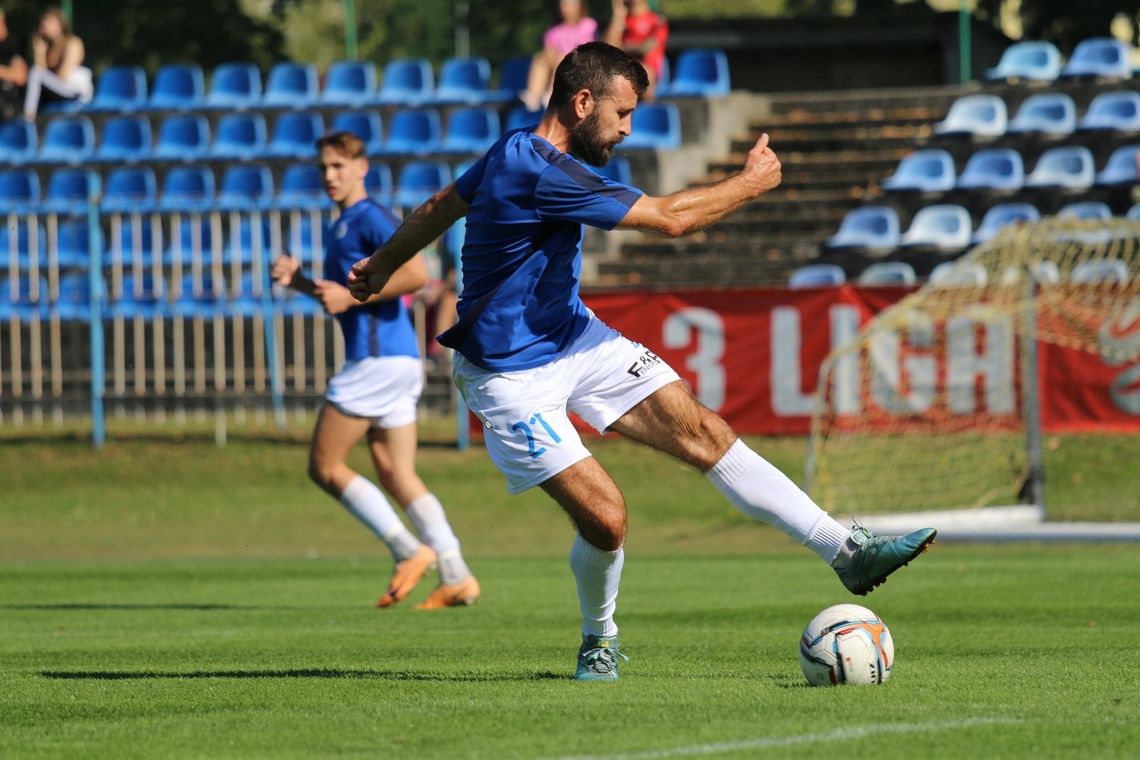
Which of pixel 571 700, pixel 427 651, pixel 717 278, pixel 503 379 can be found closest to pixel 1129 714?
pixel 571 700

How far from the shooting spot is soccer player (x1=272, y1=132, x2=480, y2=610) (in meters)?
10.9

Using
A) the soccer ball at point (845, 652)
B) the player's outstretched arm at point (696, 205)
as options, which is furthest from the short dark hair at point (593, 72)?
the soccer ball at point (845, 652)

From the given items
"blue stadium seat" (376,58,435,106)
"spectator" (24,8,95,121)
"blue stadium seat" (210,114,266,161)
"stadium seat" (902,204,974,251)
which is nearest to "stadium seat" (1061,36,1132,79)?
"stadium seat" (902,204,974,251)

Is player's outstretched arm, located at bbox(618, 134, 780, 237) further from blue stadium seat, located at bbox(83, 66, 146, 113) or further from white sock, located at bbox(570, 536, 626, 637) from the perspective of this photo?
blue stadium seat, located at bbox(83, 66, 146, 113)

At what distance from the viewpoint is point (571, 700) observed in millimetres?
6379

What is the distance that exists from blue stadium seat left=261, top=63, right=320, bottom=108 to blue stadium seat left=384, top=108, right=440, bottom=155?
2.36 metres

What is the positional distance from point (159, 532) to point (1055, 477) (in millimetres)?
8862

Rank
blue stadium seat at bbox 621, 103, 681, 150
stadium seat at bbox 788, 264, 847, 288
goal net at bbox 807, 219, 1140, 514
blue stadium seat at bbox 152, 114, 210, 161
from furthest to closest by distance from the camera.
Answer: blue stadium seat at bbox 152, 114, 210, 161, blue stadium seat at bbox 621, 103, 681, 150, stadium seat at bbox 788, 264, 847, 288, goal net at bbox 807, 219, 1140, 514

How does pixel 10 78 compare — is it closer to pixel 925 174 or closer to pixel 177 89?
pixel 177 89

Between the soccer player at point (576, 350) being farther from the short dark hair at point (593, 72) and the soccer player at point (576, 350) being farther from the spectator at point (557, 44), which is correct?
the spectator at point (557, 44)

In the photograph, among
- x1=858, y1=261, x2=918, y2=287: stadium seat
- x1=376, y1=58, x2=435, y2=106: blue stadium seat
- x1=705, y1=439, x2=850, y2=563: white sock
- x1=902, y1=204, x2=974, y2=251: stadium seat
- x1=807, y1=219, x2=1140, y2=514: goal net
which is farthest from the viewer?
x1=376, y1=58, x2=435, y2=106: blue stadium seat

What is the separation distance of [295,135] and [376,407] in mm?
16096

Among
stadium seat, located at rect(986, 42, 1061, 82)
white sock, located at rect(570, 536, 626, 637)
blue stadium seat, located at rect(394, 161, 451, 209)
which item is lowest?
white sock, located at rect(570, 536, 626, 637)

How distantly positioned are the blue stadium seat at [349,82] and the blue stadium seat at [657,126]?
15.3 feet
